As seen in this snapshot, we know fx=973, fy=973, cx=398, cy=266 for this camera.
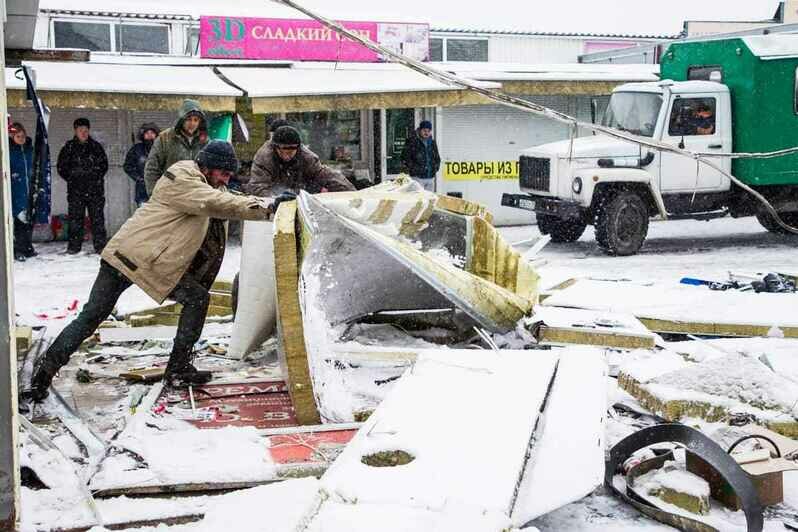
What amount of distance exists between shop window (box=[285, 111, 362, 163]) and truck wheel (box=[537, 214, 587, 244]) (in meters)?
3.57

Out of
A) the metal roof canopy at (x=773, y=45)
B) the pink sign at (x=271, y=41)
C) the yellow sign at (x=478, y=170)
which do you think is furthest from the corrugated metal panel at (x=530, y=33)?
the metal roof canopy at (x=773, y=45)

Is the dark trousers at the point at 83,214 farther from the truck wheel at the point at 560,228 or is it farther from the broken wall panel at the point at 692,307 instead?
the broken wall panel at the point at 692,307

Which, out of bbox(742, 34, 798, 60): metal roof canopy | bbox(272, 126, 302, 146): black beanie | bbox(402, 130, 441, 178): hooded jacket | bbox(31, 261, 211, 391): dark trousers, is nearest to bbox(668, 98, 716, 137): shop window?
bbox(742, 34, 798, 60): metal roof canopy

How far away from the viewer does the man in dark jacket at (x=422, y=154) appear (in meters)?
14.4

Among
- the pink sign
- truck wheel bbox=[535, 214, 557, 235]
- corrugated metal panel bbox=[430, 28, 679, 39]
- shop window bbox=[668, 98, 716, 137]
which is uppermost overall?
corrugated metal panel bbox=[430, 28, 679, 39]

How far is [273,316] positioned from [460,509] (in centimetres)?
355

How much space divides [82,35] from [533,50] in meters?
9.96

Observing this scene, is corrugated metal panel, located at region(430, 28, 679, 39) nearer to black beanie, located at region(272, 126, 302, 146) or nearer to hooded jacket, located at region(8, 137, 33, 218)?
hooded jacket, located at region(8, 137, 33, 218)

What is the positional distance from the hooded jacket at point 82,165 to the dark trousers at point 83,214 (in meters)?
0.05

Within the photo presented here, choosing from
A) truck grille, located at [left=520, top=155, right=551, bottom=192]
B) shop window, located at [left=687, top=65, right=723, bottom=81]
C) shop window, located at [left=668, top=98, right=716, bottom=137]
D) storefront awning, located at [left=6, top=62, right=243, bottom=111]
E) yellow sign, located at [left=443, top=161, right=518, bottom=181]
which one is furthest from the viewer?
yellow sign, located at [left=443, top=161, right=518, bottom=181]

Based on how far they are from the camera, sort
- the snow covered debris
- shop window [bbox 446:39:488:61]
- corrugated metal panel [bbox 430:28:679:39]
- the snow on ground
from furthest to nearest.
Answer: shop window [bbox 446:39:488:61] < corrugated metal panel [bbox 430:28:679:39] < the snow on ground < the snow covered debris

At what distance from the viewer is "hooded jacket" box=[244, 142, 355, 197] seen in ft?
23.3

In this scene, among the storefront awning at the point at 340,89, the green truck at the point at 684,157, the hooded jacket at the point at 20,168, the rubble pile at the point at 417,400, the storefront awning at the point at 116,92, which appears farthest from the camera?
the storefront awning at the point at 340,89

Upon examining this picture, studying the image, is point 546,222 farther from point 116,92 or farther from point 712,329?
point 712,329
